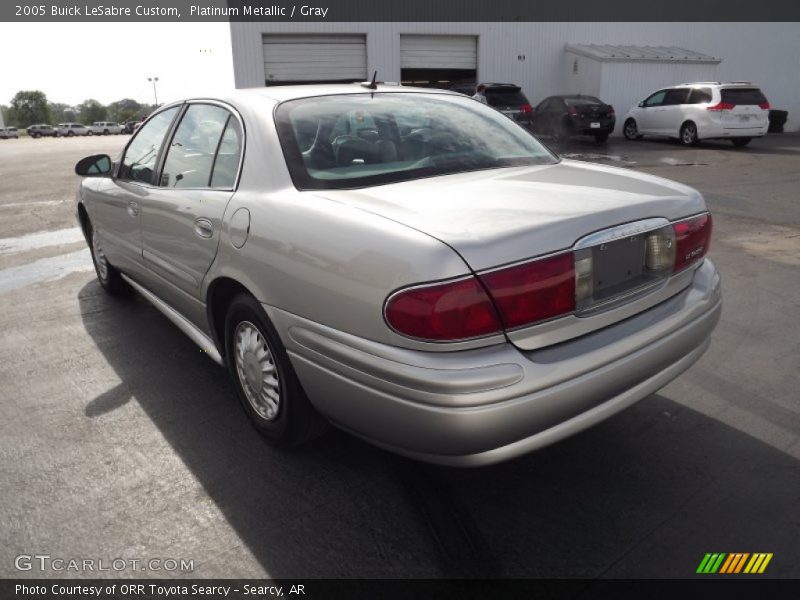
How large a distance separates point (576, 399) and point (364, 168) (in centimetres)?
128

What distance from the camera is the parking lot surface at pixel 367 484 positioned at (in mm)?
2174

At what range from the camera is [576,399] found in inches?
81.4

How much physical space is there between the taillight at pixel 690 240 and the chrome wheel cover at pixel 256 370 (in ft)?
5.61

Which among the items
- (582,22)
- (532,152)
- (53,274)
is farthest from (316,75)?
(532,152)

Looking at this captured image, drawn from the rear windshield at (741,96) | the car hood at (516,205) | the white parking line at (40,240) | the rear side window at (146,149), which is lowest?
the white parking line at (40,240)

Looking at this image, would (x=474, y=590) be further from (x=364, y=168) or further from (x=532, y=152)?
(x=532, y=152)

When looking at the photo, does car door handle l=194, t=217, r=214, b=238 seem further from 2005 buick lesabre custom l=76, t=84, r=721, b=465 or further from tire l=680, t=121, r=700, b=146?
tire l=680, t=121, r=700, b=146

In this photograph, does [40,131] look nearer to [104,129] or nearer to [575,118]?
[104,129]

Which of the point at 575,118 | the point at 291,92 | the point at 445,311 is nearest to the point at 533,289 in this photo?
the point at 445,311

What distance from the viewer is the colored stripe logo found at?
2.06 metres

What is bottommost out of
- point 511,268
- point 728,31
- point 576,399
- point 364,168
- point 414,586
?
point 414,586

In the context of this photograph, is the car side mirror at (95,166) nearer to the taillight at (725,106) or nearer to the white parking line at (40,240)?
Answer: the white parking line at (40,240)

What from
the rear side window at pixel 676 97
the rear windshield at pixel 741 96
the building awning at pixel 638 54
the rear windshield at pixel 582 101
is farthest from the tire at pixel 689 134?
the building awning at pixel 638 54

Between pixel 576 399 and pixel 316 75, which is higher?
pixel 316 75
